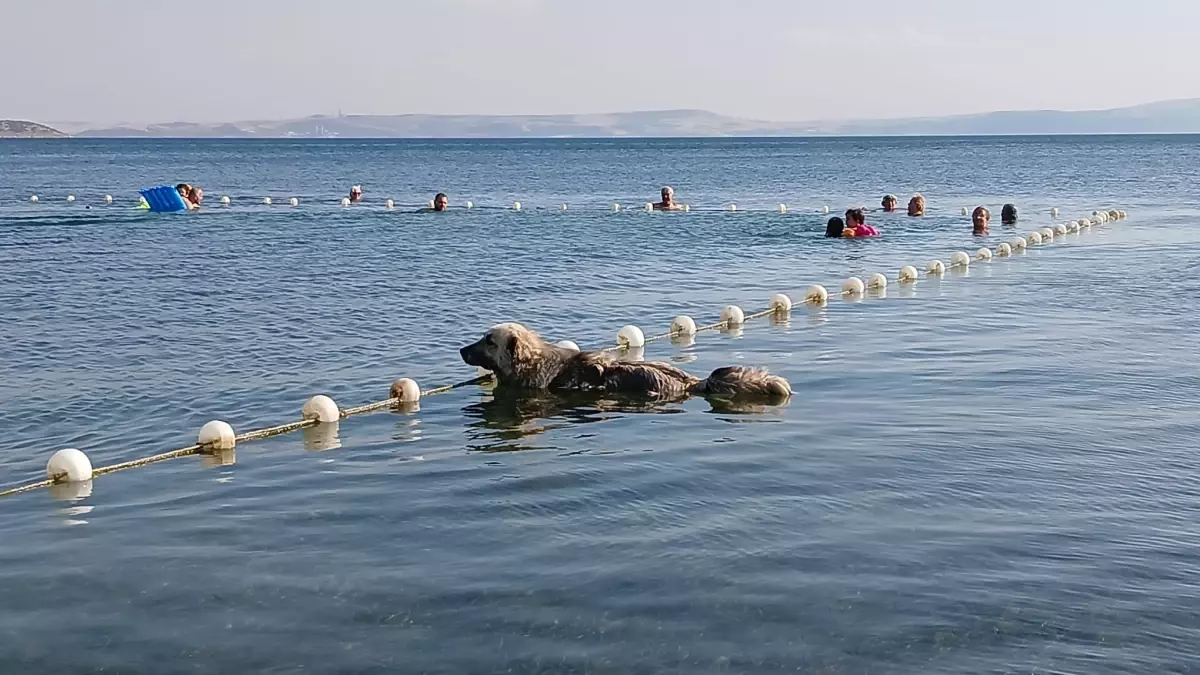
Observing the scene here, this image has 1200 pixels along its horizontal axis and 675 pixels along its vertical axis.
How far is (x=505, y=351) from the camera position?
1569cm

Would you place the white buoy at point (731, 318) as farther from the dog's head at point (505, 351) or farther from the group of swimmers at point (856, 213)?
the group of swimmers at point (856, 213)

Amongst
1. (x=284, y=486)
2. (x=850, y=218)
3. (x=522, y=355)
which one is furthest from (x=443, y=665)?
(x=850, y=218)

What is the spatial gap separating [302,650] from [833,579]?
3.34m

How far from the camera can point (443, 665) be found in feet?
24.5

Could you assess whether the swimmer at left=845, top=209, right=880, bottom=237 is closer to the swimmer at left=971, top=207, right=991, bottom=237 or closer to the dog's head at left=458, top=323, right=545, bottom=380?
the swimmer at left=971, top=207, right=991, bottom=237

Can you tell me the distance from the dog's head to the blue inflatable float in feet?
120

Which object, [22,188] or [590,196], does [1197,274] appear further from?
[22,188]

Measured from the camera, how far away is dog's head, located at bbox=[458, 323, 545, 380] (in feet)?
51.4

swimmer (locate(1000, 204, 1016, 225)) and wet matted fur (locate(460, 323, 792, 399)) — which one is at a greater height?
wet matted fur (locate(460, 323, 792, 399))

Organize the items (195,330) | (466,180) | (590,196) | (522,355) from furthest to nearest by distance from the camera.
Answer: (466,180) < (590,196) < (195,330) < (522,355)

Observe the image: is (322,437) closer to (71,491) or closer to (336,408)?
(336,408)

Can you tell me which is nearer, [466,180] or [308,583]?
[308,583]

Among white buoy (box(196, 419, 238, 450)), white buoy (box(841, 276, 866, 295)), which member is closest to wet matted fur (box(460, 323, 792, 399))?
white buoy (box(196, 419, 238, 450))

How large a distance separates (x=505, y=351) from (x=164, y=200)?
37.3 meters
